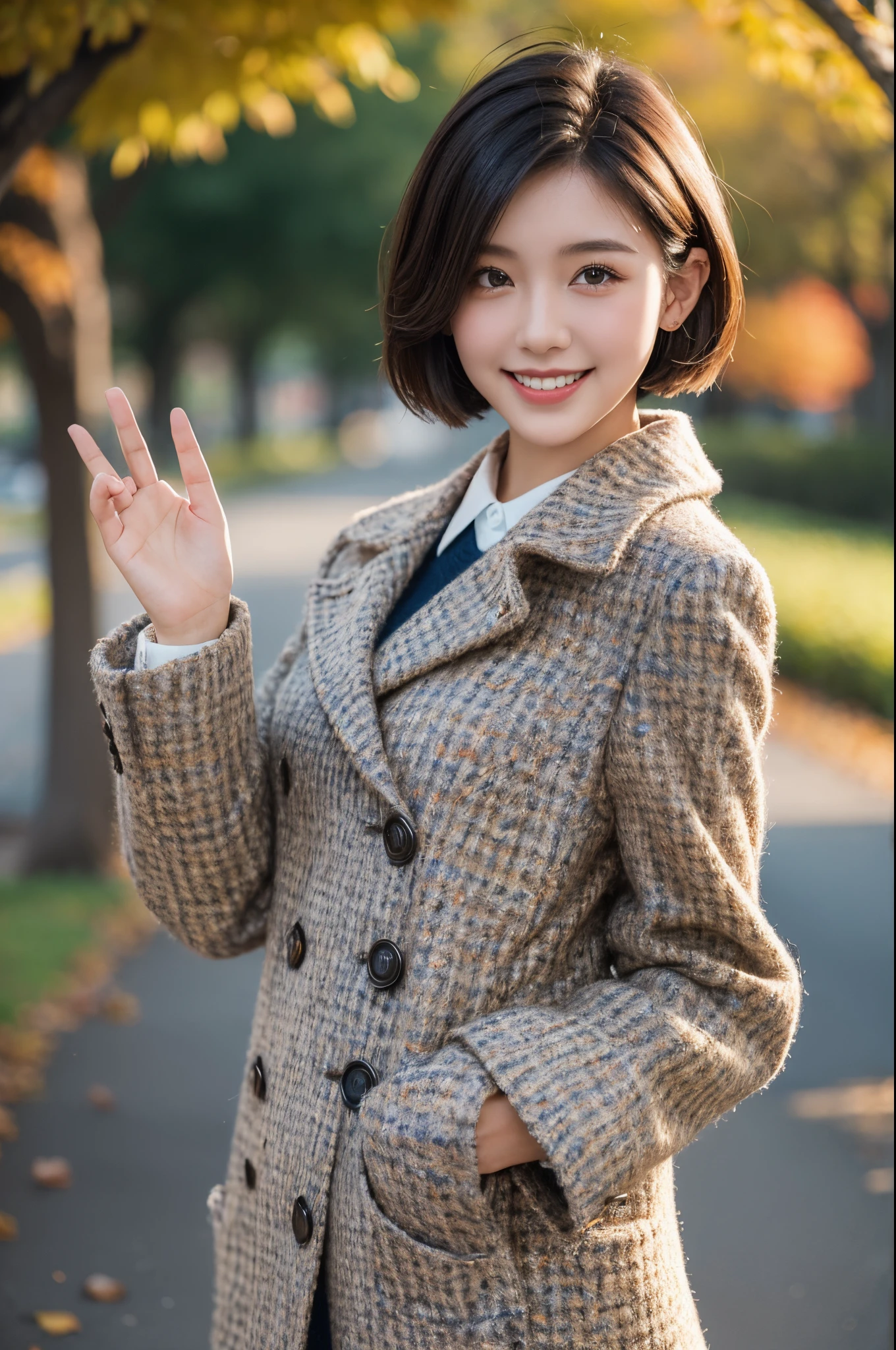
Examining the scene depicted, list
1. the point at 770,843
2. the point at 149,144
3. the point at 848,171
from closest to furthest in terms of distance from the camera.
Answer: the point at 149,144 < the point at 770,843 < the point at 848,171

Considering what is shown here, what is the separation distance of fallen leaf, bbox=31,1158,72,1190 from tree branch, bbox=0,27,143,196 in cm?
257

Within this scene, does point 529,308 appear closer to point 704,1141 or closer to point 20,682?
point 704,1141

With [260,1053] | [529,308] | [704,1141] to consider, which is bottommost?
[704,1141]

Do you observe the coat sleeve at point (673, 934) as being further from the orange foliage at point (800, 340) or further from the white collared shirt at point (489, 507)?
the orange foliage at point (800, 340)

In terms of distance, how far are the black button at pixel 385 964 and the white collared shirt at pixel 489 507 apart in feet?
1.81

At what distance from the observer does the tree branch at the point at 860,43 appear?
248 centimetres

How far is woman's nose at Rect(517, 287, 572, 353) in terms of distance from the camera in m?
1.52

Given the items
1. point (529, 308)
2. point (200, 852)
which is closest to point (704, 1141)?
point (200, 852)

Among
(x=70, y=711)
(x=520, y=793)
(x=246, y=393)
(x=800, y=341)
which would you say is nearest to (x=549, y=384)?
(x=520, y=793)

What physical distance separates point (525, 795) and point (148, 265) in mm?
19928

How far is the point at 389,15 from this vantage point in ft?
12.5

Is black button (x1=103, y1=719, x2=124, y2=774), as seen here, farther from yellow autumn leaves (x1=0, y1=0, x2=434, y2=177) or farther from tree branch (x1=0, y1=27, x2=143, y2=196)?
yellow autumn leaves (x1=0, y1=0, x2=434, y2=177)

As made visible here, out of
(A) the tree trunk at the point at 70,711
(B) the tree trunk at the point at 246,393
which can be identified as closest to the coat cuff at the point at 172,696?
(A) the tree trunk at the point at 70,711

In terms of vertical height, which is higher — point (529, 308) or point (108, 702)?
point (529, 308)
